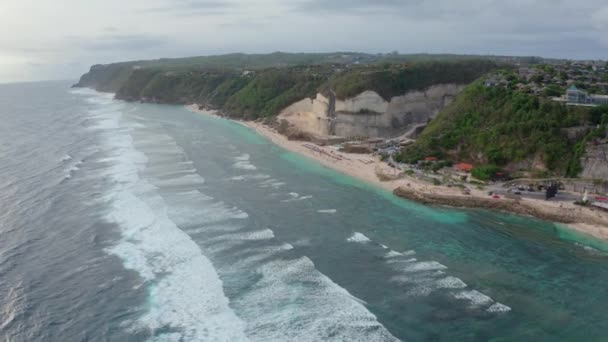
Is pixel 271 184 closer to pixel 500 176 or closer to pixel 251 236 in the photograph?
pixel 251 236

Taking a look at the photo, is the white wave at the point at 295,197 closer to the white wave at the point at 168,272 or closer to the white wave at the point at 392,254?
the white wave at the point at 168,272

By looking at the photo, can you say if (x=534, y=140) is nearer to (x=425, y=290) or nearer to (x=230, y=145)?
(x=425, y=290)

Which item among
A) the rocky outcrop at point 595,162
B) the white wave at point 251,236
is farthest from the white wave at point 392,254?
the rocky outcrop at point 595,162

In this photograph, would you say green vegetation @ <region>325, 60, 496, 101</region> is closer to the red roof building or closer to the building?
the red roof building

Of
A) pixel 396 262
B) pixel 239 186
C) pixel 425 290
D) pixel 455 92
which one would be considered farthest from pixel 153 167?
pixel 455 92

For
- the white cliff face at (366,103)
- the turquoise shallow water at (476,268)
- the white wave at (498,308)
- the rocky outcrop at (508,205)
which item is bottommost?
the turquoise shallow water at (476,268)

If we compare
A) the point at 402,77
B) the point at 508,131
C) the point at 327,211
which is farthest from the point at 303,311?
the point at 402,77
